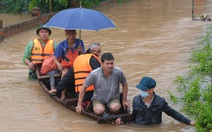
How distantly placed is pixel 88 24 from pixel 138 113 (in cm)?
195

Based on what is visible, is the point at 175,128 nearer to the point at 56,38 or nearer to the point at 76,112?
the point at 76,112

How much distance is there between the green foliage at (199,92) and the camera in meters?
6.97

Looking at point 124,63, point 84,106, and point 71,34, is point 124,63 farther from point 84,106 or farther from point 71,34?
point 84,106

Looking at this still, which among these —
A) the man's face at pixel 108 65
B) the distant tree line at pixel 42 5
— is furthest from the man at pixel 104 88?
the distant tree line at pixel 42 5

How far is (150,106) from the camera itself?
707 centimetres

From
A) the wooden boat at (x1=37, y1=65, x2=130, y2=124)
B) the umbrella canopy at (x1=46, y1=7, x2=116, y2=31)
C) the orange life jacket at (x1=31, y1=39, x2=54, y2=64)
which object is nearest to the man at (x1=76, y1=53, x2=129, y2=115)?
the wooden boat at (x1=37, y1=65, x2=130, y2=124)

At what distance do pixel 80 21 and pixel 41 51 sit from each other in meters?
2.10

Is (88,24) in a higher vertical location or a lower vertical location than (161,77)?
higher

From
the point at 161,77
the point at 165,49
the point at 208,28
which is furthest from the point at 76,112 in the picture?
the point at 208,28

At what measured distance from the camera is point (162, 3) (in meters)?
25.9

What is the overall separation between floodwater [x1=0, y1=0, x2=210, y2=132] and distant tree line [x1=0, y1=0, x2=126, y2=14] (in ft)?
4.38

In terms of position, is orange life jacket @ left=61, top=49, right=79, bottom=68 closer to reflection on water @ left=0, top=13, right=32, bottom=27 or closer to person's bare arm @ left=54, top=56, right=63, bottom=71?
person's bare arm @ left=54, top=56, right=63, bottom=71

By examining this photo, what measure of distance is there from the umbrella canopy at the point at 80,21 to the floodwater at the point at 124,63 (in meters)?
Answer: 1.46

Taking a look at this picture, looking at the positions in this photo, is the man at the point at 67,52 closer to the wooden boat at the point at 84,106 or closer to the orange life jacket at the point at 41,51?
the wooden boat at the point at 84,106
